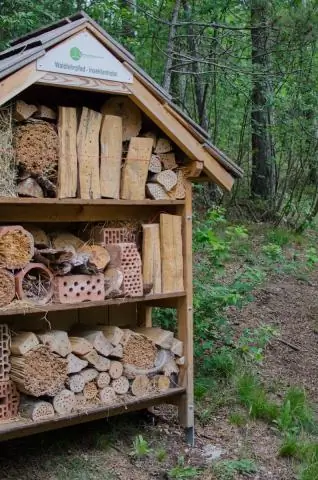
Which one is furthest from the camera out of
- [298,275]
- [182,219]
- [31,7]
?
[298,275]

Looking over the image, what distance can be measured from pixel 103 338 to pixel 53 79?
6.02ft

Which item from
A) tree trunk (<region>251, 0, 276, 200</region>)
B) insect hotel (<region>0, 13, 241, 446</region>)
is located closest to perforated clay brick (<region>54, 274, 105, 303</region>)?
insect hotel (<region>0, 13, 241, 446</region>)

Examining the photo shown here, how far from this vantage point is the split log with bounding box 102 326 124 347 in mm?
4699

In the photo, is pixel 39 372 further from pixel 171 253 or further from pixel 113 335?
pixel 171 253

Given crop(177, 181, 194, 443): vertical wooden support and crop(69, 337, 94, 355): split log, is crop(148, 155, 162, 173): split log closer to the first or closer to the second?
crop(177, 181, 194, 443): vertical wooden support

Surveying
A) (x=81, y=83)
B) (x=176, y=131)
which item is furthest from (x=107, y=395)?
(x=81, y=83)

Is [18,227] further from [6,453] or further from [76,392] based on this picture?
[6,453]

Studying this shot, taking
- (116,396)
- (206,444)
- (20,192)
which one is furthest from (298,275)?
(20,192)

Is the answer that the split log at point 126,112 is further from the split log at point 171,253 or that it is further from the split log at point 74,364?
the split log at point 74,364

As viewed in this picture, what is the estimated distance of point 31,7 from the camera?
7035mm

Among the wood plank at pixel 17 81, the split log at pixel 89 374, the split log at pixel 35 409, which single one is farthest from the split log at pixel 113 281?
the wood plank at pixel 17 81

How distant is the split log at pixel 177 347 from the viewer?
5020 millimetres

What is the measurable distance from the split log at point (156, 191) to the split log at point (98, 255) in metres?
0.55

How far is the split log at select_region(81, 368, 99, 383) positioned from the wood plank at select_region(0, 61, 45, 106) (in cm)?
190
